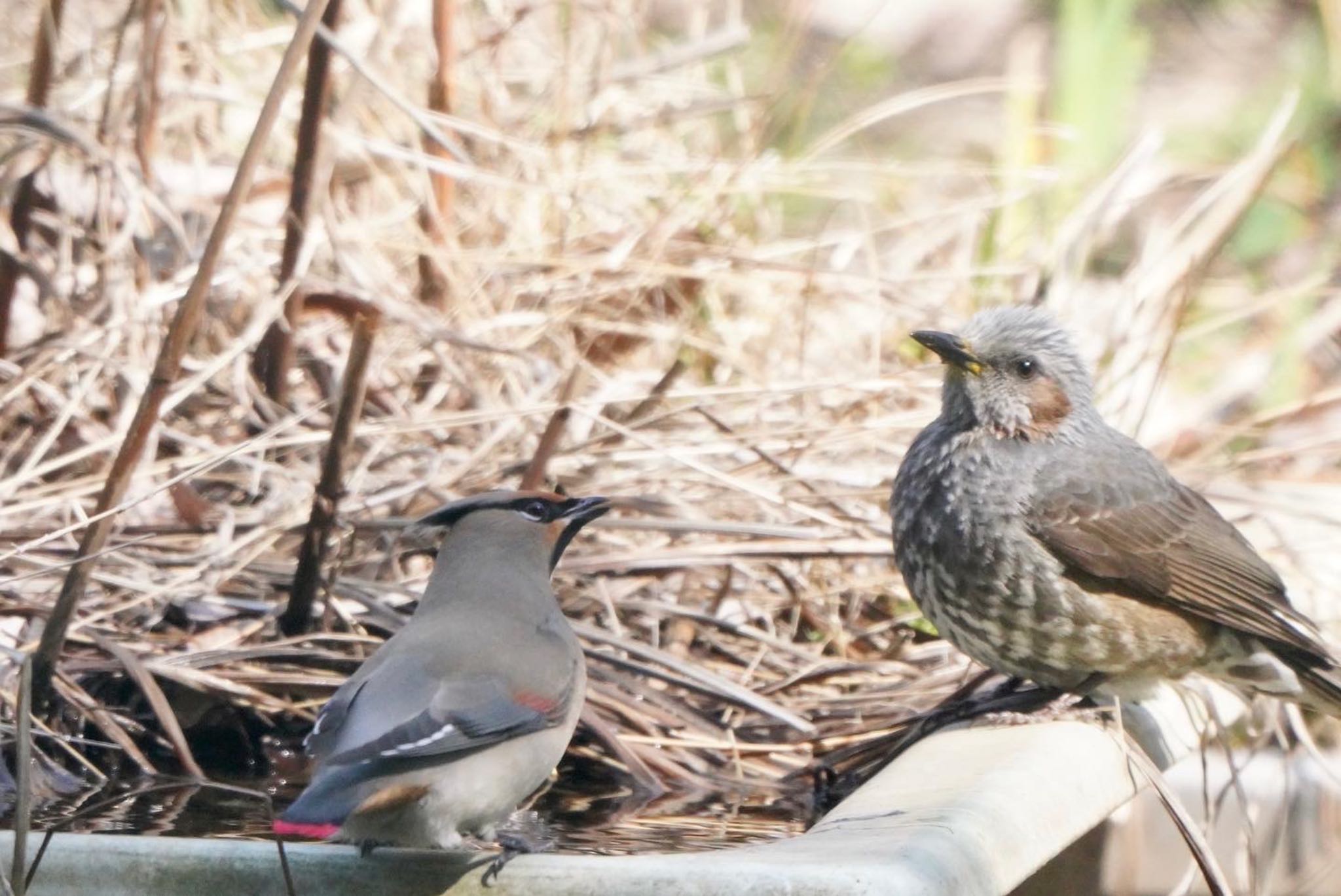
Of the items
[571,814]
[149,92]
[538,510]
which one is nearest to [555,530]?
[538,510]

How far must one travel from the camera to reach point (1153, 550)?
13.2 ft

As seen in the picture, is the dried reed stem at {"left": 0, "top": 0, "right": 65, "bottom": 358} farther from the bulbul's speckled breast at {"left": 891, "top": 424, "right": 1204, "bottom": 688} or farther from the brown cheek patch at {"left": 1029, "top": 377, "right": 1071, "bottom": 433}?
the brown cheek patch at {"left": 1029, "top": 377, "right": 1071, "bottom": 433}

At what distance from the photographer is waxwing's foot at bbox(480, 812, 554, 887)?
229 centimetres

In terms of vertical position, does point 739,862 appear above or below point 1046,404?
below

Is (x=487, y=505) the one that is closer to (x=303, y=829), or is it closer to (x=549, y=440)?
(x=549, y=440)

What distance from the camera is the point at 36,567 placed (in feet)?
12.5

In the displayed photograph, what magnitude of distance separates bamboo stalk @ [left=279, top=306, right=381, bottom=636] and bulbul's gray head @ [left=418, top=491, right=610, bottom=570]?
31 cm

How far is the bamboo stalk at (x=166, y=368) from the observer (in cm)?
279

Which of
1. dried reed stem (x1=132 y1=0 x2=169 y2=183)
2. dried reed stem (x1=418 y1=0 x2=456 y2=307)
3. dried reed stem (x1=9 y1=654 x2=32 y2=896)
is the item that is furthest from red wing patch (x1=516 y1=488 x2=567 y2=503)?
dried reed stem (x1=418 y1=0 x2=456 y2=307)

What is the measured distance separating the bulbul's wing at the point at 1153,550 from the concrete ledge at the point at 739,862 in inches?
48.8

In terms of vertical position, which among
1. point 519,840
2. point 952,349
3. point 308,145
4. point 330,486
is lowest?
point 519,840

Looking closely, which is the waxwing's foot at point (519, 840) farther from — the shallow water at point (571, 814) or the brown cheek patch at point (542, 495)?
the brown cheek patch at point (542, 495)

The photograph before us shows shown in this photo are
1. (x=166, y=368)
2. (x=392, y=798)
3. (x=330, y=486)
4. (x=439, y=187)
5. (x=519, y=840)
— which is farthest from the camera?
(x=439, y=187)

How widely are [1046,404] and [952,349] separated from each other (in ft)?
0.90
